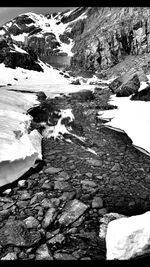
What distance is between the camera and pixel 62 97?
55.6ft

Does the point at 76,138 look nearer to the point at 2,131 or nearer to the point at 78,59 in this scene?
the point at 2,131

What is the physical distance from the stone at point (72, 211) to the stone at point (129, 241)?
0.91 m

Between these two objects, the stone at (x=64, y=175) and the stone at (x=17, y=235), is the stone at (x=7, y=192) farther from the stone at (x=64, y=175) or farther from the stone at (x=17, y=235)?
the stone at (x=64, y=175)

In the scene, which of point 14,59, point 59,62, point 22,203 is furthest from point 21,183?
point 59,62

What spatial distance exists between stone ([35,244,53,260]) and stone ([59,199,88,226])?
0.56m

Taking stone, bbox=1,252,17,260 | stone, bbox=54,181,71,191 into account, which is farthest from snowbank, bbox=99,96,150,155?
stone, bbox=1,252,17,260

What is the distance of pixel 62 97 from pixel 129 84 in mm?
4800

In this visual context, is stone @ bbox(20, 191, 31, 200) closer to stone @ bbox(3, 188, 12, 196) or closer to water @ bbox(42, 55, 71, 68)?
stone @ bbox(3, 188, 12, 196)

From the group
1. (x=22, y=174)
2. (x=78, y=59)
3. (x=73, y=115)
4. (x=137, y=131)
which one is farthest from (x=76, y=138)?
(x=78, y=59)

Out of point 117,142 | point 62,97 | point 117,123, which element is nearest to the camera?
point 117,142

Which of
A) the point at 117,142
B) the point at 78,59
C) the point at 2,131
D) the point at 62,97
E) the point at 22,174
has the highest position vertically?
the point at 78,59

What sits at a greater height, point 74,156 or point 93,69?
point 93,69

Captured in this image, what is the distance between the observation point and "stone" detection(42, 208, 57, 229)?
392 centimetres

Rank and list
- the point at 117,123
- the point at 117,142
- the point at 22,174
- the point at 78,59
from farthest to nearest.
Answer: the point at 78,59 → the point at 117,123 → the point at 117,142 → the point at 22,174
